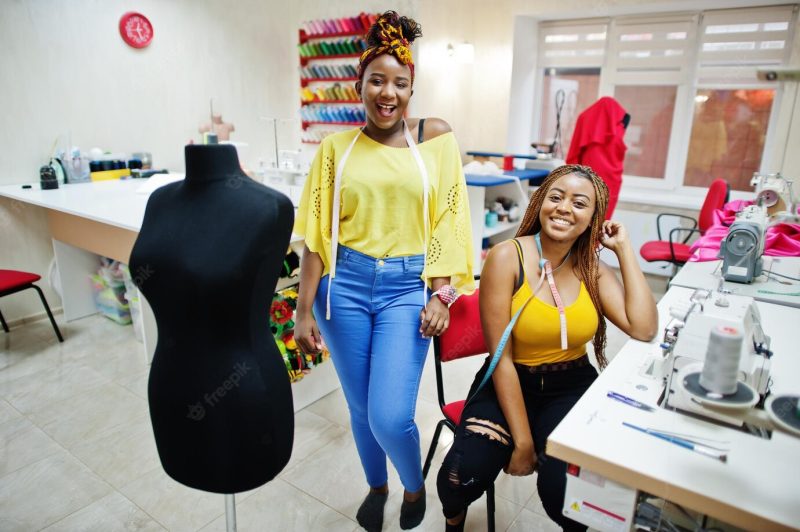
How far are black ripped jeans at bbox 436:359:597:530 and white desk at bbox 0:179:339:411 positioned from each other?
3.94 ft

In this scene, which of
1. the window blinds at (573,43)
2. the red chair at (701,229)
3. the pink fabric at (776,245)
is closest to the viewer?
the pink fabric at (776,245)

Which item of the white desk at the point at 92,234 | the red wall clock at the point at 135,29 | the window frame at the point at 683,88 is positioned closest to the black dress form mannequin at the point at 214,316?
the white desk at the point at 92,234

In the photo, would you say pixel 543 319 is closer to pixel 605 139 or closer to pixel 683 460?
pixel 683 460

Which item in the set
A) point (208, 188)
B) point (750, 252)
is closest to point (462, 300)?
point (208, 188)

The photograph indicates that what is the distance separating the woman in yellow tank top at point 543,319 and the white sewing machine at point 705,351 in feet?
0.89

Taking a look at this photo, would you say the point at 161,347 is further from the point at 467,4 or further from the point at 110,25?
the point at 467,4

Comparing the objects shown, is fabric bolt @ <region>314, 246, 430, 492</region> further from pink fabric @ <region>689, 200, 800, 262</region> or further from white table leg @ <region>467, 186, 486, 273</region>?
white table leg @ <region>467, 186, 486, 273</region>

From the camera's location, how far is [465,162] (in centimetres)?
545

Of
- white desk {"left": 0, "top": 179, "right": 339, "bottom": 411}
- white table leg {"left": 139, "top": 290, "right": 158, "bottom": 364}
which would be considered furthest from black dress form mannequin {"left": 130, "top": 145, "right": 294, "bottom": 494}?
white table leg {"left": 139, "top": 290, "right": 158, "bottom": 364}

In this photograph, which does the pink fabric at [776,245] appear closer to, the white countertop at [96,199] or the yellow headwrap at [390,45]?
the yellow headwrap at [390,45]

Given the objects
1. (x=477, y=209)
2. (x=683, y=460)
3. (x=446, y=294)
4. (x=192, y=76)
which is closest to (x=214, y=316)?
(x=446, y=294)

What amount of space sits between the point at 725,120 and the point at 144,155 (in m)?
4.80

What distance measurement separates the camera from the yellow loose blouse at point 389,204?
1.50 meters

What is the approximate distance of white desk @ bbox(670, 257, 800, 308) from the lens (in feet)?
6.32
